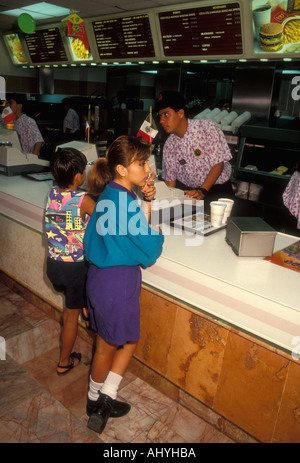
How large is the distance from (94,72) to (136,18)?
3490mm

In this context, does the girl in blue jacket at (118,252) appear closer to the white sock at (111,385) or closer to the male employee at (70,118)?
the white sock at (111,385)

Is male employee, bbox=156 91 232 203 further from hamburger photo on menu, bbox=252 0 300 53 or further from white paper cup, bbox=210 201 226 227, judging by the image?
hamburger photo on menu, bbox=252 0 300 53

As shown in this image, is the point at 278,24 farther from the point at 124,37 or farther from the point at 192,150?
the point at 124,37

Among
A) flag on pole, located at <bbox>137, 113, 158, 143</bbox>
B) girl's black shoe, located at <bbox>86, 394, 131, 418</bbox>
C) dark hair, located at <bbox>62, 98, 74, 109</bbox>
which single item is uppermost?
dark hair, located at <bbox>62, 98, 74, 109</bbox>

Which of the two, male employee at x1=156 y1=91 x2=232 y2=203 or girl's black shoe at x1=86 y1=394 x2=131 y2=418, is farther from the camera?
male employee at x1=156 y1=91 x2=232 y2=203

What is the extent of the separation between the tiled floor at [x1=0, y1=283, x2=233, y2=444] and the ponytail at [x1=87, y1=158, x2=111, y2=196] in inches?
47.9

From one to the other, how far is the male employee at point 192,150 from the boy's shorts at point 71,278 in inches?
39.4

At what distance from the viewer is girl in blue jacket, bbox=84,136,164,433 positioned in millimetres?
1604

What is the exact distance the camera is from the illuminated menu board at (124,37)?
3924 mm

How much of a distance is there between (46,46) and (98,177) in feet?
13.6

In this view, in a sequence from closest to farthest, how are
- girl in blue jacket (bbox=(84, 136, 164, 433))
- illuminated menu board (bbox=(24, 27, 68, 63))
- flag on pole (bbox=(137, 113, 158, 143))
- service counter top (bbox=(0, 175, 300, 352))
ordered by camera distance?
1. service counter top (bbox=(0, 175, 300, 352))
2. girl in blue jacket (bbox=(84, 136, 164, 433))
3. flag on pole (bbox=(137, 113, 158, 143))
4. illuminated menu board (bbox=(24, 27, 68, 63))

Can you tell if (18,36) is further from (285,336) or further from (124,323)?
(285,336)

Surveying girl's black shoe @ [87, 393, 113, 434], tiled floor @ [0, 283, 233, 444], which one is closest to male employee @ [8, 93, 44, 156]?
tiled floor @ [0, 283, 233, 444]
